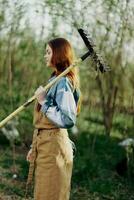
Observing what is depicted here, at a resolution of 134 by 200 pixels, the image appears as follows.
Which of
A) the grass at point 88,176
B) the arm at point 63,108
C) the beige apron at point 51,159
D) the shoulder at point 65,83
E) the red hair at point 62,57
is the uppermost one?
the red hair at point 62,57

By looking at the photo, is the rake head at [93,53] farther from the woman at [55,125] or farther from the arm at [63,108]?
the arm at [63,108]

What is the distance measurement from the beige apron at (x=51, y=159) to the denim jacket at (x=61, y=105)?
0.36 feet

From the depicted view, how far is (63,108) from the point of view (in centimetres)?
378

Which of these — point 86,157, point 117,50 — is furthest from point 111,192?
point 117,50

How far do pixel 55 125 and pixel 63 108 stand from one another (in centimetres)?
15

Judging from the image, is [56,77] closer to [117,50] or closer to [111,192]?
[111,192]

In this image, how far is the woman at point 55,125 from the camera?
3814 mm

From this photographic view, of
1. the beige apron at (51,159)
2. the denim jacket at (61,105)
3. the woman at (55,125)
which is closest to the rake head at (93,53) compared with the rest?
the woman at (55,125)

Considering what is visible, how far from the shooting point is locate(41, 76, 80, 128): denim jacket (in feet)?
12.4

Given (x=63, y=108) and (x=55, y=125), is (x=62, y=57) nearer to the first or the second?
(x=63, y=108)

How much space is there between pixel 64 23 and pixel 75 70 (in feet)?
18.3

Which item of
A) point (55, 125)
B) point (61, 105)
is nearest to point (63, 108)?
point (61, 105)

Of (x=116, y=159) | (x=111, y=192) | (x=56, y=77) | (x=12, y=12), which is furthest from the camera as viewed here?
(x=116, y=159)

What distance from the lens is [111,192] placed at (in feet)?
23.2
